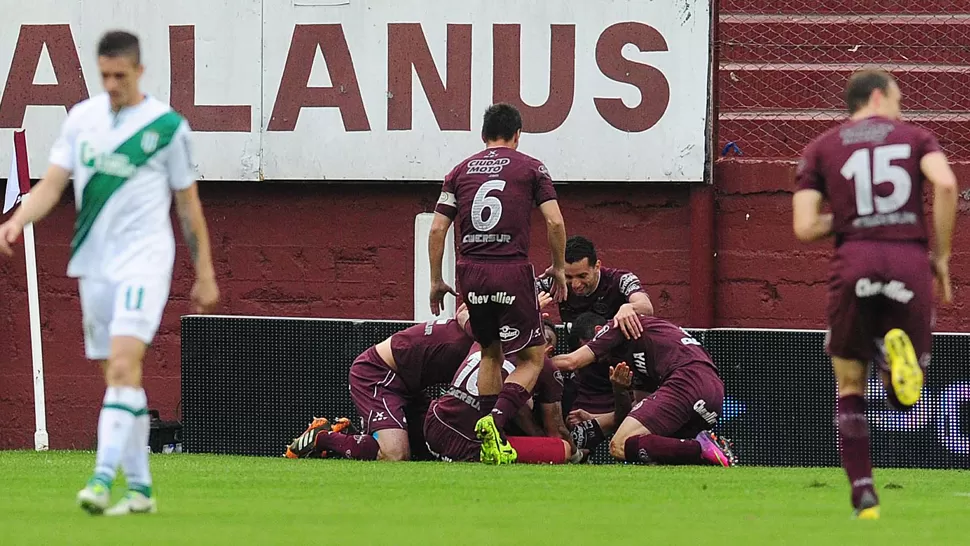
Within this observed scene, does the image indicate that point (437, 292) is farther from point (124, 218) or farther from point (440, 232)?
point (124, 218)

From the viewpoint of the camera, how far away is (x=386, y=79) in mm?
13445

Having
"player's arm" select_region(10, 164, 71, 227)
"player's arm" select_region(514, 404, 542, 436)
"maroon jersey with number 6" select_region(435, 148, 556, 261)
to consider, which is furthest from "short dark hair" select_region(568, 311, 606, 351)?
"player's arm" select_region(10, 164, 71, 227)

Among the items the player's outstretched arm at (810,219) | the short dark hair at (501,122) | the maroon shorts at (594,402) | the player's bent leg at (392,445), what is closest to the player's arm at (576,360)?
the maroon shorts at (594,402)

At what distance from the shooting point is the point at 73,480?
8805 millimetres

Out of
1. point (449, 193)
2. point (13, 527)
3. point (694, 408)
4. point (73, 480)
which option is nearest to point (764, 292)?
point (694, 408)

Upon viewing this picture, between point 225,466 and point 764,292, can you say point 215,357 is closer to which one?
point 225,466

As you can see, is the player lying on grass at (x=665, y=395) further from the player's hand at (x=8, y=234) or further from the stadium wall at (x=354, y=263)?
the player's hand at (x=8, y=234)

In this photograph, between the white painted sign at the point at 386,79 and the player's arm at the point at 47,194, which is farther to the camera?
the white painted sign at the point at 386,79

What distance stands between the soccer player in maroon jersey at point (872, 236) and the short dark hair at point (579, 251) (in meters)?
4.62

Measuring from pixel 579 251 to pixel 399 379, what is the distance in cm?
146

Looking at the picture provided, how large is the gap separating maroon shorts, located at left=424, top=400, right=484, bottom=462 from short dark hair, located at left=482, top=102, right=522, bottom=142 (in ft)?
5.79

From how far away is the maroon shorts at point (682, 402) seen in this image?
1065 centimetres

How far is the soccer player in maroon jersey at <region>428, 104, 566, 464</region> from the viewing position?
10297mm

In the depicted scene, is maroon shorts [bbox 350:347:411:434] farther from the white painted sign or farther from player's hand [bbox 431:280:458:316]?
the white painted sign
